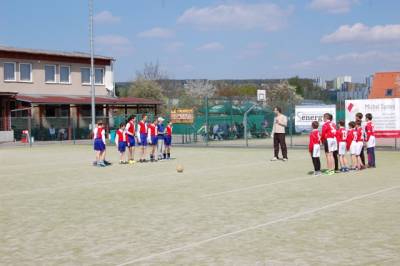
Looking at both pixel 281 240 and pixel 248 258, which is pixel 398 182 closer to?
pixel 281 240

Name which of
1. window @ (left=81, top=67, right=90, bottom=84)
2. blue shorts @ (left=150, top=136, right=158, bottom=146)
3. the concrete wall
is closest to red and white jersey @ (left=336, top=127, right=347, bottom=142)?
blue shorts @ (left=150, top=136, right=158, bottom=146)

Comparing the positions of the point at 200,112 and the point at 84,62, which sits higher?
the point at 84,62

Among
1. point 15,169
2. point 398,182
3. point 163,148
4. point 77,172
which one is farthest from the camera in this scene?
point 163,148

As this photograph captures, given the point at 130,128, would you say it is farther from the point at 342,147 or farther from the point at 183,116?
the point at 183,116

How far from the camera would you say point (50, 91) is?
182ft

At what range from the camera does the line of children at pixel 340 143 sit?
1778 cm

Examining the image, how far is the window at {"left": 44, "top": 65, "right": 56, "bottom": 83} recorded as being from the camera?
55706 millimetres

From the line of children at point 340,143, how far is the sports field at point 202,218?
824 millimetres

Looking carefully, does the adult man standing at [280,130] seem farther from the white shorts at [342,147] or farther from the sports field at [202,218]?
the white shorts at [342,147]

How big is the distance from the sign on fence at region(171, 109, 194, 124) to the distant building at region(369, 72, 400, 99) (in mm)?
34881

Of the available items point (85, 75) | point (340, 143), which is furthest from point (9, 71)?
point (340, 143)

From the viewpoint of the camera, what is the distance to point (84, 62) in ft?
194

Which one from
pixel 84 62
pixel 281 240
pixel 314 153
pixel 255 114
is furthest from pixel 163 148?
pixel 84 62

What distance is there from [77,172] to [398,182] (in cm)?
1006
